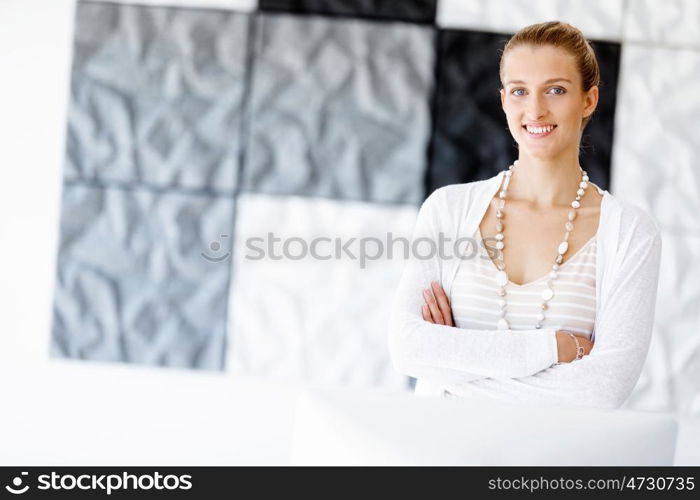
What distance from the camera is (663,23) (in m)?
3.29

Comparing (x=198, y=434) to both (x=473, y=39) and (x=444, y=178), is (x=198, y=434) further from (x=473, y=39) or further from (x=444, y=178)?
(x=473, y=39)

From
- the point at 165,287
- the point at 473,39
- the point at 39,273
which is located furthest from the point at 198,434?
the point at 473,39

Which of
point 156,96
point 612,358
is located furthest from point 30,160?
point 612,358

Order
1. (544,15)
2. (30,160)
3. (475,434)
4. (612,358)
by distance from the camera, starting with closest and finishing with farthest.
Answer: (475,434), (612,358), (544,15), (30,160)

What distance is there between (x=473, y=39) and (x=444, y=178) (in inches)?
22.0

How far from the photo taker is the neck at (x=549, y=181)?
2332mm

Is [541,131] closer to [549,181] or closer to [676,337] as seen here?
[549,181]

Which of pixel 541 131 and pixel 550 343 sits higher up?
pixel 541 131

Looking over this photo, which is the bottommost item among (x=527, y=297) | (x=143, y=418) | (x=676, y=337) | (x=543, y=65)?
(x=143, y=418)

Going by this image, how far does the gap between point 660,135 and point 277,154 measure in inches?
59.3

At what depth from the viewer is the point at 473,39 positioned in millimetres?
3299

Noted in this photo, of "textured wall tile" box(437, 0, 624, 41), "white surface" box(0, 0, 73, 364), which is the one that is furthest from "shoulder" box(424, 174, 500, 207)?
"white surface" box(0, 0, 73, 364)

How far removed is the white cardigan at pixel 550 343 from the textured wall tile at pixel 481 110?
103 centimetres

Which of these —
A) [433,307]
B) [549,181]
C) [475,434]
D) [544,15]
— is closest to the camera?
[475,434]
